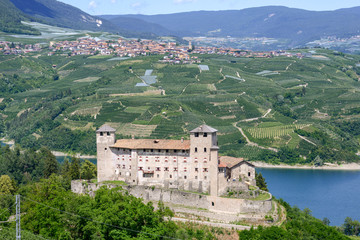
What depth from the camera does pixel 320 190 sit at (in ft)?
240

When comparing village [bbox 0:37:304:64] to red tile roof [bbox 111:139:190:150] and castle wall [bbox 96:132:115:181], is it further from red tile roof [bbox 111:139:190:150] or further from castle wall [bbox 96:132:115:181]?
red tile roof [bbox 111:139:190:150]

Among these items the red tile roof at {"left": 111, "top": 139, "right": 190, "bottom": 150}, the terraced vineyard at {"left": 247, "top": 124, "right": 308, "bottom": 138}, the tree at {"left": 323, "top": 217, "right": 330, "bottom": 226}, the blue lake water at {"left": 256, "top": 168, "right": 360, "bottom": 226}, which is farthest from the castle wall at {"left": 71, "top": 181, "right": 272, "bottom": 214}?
the terraced vineyard at {"left": 247, "top": 124, "right": 308, "bottom": 138}

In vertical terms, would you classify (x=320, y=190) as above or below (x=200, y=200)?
below

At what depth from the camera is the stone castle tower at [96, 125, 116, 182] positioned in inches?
1964

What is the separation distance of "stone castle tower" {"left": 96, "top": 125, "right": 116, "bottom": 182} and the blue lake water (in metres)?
24.2

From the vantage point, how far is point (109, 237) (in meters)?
41.0

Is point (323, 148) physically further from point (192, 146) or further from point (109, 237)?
point (109, 237)

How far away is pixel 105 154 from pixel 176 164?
6727 millimetres

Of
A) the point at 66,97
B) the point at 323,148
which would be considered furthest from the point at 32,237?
the point at 66,97

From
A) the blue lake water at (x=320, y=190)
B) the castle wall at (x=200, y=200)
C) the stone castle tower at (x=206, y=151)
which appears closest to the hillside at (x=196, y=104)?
the blue lake water at (x=320, y=190)

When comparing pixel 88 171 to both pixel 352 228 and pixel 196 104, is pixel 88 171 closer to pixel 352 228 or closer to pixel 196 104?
pixel 352 228

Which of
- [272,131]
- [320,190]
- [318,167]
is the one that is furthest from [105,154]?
[272,131]

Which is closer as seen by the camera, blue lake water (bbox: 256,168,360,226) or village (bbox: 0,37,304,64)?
blue lake water (bbox: 256,168,360,226)

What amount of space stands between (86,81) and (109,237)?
97064mm
